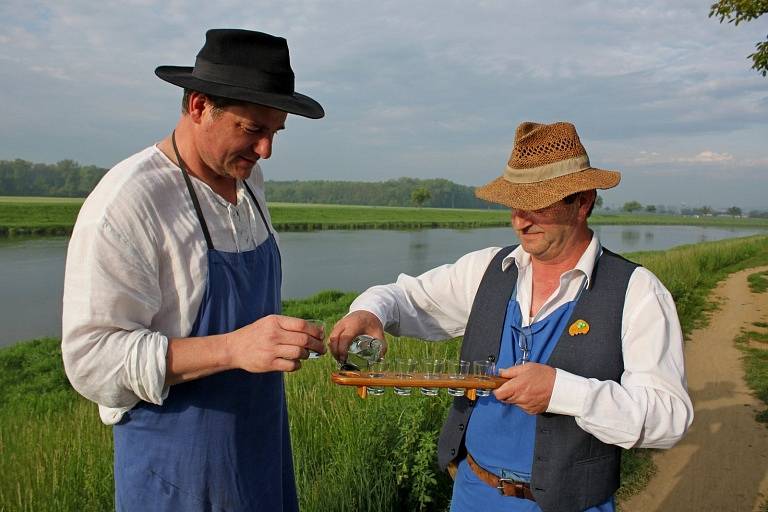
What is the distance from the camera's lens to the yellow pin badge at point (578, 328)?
1999mm

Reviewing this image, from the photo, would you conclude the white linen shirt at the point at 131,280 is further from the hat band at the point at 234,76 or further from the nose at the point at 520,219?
the nose at the point at 520,219

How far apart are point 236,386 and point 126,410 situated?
0.35 m

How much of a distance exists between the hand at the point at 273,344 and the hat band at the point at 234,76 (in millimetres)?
804

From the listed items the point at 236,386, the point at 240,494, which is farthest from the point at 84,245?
the point at 240,494

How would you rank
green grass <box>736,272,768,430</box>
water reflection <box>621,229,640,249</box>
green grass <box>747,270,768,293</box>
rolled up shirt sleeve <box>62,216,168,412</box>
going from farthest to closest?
water reflection <box>621,229,640,249</box> → green grass <box>747,270,768,293</box> → green grass <box>736,272,768,430</box> → rolled up shirt sleeve <box>62,216,168,412</box>

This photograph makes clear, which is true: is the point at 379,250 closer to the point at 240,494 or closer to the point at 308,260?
the point at 308,260

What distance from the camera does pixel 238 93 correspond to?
6.06 feet

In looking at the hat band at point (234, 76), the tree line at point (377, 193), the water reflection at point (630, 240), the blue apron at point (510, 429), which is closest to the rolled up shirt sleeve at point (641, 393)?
the blue apron at point (510, 429)

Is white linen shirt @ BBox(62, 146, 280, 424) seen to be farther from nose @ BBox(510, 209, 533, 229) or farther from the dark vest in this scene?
the dark vest

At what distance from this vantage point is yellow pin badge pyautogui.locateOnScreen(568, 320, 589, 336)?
2.00 metres

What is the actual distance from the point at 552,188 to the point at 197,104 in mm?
1276

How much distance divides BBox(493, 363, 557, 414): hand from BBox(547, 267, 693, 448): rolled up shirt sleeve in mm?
24

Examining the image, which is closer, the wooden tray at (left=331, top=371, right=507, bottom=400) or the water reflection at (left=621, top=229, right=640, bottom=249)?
the wooden tray at (left=331, top=371, right=507, bottom=400)

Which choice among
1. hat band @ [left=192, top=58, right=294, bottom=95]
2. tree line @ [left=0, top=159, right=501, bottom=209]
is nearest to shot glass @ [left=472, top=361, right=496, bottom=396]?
hat band @ [left=192, top=58, right=294, bottom=95]
